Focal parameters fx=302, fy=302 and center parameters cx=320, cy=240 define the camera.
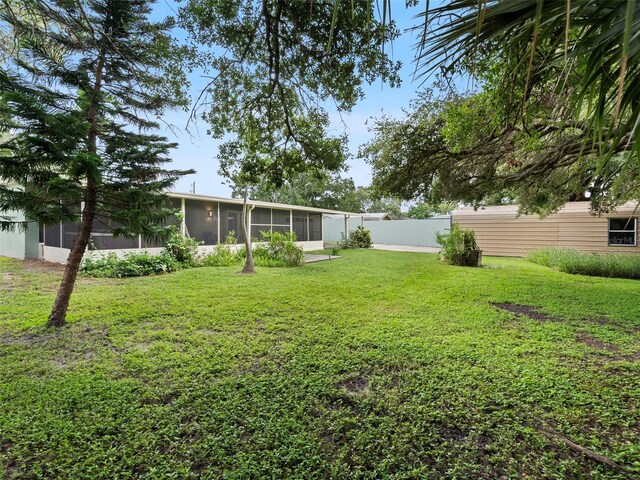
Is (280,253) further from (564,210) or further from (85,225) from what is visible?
(564,210)

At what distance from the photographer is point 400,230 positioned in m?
22.8

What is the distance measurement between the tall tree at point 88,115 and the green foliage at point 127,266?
4.14m

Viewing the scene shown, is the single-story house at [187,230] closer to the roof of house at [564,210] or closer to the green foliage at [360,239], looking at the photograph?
the green foliage at [360,239]

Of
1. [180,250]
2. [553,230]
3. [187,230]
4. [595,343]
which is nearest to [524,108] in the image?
[595,343]

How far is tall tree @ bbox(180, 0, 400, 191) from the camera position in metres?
3.04

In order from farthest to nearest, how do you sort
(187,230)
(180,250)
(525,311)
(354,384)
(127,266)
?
(187,230) < (180,250) < (127,266) < (525,311) < (354,384)

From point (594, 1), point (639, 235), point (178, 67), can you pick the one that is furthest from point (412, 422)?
point (639, 235)

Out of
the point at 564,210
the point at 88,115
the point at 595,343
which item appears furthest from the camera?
the point at 564,210

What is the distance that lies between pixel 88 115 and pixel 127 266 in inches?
206


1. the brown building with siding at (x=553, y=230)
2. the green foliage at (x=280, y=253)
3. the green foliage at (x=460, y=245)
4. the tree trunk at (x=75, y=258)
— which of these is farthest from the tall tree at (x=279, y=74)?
the brown building with siding at (x=553, y=230)

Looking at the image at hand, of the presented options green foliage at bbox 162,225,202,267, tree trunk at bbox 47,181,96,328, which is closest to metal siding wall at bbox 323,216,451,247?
green foliage at bbox 162,225,202,267

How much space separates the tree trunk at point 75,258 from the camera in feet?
13.0

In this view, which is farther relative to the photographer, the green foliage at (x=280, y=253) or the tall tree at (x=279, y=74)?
the green foliage at (x=280, y=253)

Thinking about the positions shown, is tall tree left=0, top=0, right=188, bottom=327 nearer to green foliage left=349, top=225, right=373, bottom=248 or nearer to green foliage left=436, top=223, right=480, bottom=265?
green foliage left=436, top=223, right=480, bottom=265
